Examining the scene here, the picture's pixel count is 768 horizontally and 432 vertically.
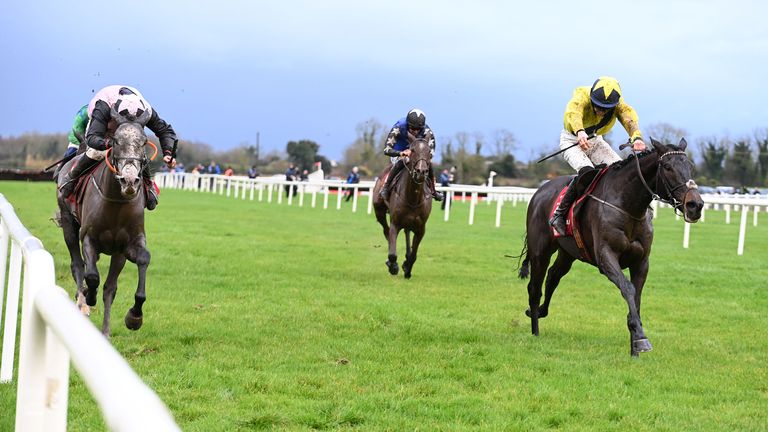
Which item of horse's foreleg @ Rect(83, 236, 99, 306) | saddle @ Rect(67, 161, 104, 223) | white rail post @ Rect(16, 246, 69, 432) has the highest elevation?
saddle @ Rect(67, 161, 104, 223)

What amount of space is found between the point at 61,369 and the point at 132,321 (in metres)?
5.06

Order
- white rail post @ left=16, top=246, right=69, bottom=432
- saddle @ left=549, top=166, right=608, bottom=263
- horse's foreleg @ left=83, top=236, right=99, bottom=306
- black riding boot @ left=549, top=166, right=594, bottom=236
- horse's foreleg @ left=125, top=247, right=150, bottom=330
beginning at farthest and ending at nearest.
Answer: black riding boot @ left=549, top=166, right=594, bottom=236, saddle @ left=549, top=166, right=608, bottom=263, horse's foreleg @ left=83, top=236, right=99, bottom=306, horse's foreleg @ left=125, top=247, right=150, bottom=330, white rail post @ left=16, top=246, right=69, bottom=432

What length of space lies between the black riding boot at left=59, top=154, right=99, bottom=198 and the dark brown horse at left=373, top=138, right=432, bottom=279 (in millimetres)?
5221

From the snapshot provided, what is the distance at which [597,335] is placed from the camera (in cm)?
829

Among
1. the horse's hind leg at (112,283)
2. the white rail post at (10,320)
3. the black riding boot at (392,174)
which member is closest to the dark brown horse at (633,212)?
the horse's hind leg at (112,283)

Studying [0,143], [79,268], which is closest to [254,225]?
[79,268]

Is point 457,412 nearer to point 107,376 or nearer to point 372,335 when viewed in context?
point 372,335

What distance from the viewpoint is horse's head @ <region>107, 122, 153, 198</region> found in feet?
22.3

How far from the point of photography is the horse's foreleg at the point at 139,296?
7152mm

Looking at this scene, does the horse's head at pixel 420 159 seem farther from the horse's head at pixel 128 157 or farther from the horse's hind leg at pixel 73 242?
the horse's head at pixel 128 157

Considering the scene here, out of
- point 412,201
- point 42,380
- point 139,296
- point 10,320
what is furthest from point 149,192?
point 412,201

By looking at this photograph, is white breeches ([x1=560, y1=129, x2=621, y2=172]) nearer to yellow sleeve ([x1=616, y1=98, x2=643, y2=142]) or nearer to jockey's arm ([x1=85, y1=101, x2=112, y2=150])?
yellow sleeve ([x1=616, y1=98, x2=643, y2=142])

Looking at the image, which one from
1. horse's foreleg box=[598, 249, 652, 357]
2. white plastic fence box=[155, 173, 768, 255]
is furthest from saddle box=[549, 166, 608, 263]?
white plastic fence box=[155, 173, 768, 255]

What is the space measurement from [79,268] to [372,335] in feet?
9.50
